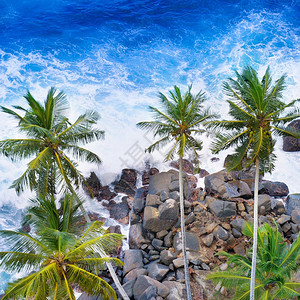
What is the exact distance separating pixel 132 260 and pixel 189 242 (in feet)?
13.3

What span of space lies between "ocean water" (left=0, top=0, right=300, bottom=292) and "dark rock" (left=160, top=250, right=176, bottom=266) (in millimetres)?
9999

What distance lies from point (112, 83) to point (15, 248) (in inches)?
1134

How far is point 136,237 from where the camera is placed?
22.5 m

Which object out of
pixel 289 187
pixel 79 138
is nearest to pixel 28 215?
pixel 79 138

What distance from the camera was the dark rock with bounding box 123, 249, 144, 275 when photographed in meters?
20.6

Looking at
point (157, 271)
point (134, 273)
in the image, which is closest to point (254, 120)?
point (157, 271)

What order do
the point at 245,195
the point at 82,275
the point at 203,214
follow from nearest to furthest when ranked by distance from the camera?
1. the point at 82,275
2. the point at 203,214
3. the point at 245,195

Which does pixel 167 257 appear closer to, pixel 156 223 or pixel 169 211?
pixel 156 223

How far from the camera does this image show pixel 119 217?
82.3 feet

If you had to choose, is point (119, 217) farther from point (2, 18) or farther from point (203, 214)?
point (2, 18)

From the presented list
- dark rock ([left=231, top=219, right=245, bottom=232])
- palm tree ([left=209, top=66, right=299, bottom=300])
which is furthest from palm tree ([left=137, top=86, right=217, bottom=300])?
dark rock ([left=231, top=219, right=245, bottom=232])

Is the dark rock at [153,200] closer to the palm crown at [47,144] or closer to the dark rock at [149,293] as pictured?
the dark rock at [149,293]

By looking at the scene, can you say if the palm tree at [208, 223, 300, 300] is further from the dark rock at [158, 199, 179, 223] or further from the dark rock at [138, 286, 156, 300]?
the dark rock at [158, 199, 179, 223]

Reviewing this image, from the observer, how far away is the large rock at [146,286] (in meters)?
18.5
